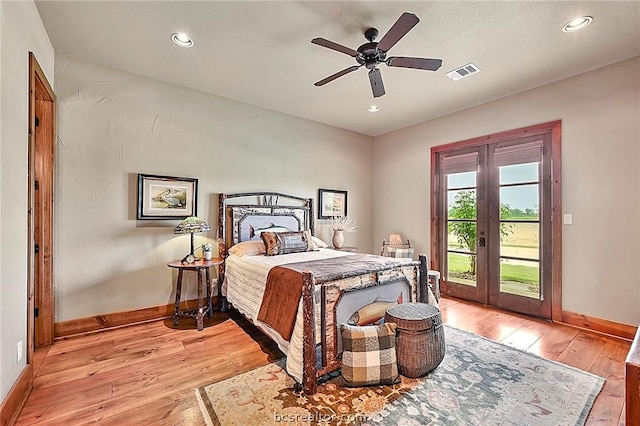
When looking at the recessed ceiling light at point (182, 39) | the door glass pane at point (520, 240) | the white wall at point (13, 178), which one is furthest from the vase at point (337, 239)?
the white wall at point (13, 178)

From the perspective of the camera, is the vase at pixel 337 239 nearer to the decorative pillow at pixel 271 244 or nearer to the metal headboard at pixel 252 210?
the metal headboard at pixel 252 210

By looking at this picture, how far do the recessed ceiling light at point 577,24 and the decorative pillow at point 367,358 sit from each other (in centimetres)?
301

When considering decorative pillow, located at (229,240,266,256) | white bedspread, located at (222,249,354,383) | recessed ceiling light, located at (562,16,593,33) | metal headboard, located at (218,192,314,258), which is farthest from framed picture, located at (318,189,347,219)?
recessed ceiling light, located at (562,16,593,33)

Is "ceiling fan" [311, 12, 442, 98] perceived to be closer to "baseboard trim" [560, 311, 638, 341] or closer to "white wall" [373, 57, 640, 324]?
"white wall" [373, 57, 640, 324]

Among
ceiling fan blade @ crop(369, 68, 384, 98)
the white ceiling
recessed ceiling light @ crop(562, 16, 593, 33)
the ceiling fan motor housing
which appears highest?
the white ceiling

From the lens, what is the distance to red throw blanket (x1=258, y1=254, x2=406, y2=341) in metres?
2.20

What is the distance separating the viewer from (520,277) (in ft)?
12.7

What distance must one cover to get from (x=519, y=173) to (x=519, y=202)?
1.28 ft

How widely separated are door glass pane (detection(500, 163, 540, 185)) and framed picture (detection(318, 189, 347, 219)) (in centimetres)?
253

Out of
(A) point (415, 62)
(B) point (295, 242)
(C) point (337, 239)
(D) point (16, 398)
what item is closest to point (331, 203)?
(C) point (337, 239)

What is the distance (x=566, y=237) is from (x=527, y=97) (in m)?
1.84

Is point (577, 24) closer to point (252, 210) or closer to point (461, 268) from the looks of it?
point (461, 268)

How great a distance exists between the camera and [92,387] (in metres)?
2.16

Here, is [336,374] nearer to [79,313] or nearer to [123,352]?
[123,352]
